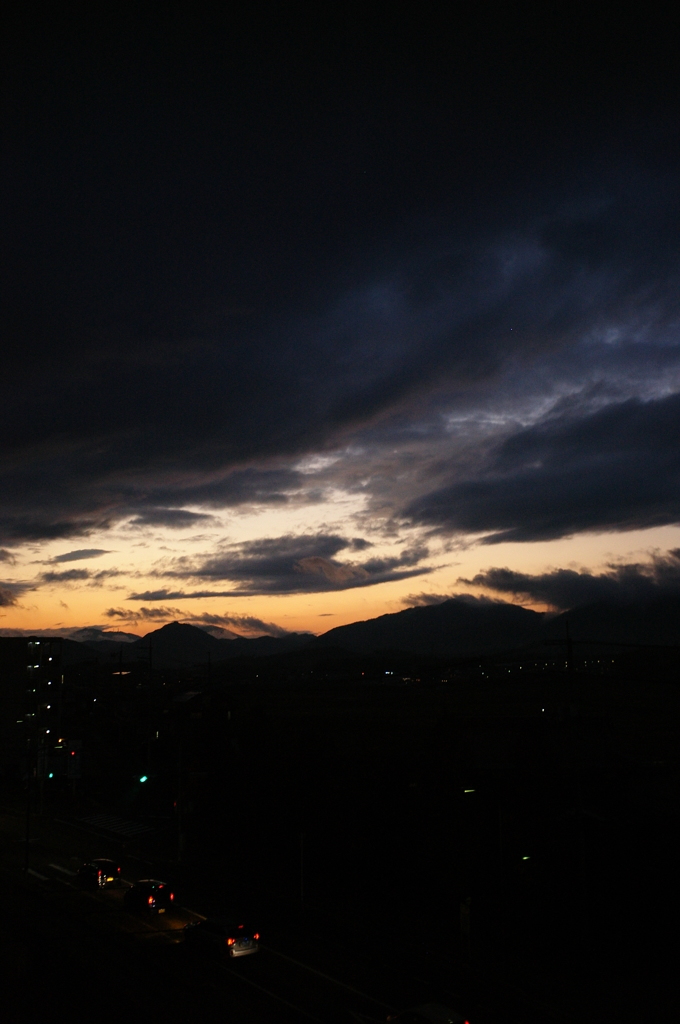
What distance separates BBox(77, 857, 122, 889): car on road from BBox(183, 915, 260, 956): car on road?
11698mm

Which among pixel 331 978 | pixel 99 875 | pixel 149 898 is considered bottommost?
pixel 331 978

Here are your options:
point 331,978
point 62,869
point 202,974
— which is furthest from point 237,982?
point 62,869

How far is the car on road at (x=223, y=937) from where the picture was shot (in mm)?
26234

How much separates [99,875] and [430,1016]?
2458cm

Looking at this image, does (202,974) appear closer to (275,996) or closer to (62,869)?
(275,996)

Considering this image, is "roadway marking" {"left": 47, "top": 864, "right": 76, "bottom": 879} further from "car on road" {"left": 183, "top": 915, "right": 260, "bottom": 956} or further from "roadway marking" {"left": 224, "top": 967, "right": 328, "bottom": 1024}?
"roadway marking" {"left": 224, "top": 967, "right": 328, "bottom": 1024}

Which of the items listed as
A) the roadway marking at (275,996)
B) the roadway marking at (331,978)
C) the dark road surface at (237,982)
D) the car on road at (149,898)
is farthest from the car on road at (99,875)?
the roadway marking at (275,996)

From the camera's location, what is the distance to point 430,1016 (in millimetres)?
18500

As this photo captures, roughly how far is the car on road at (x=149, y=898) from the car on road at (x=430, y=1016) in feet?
54.2

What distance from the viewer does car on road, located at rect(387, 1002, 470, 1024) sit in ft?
60.1

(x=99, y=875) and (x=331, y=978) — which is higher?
(x=99, y=875)

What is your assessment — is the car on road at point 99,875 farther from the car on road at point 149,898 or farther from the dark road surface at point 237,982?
the car on road at point 149,898

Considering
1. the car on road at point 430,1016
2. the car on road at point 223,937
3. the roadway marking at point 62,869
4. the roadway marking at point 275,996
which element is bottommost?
the roadway marking at point 62,869

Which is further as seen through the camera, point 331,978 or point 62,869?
point 62,869
